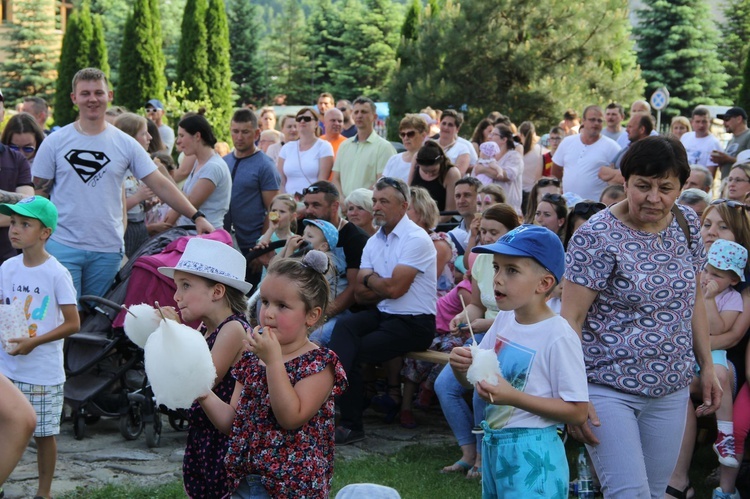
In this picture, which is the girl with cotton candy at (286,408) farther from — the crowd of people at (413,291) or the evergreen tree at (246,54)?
the evergreen tree at (246,54)

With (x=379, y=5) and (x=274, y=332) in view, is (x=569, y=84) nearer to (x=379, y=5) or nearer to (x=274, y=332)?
(x=274, y=332)

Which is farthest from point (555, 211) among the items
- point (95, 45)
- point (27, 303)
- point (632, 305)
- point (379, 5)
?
point (379, 5)

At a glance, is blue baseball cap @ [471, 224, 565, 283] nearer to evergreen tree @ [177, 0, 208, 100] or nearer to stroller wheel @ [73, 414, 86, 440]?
stroller wheel @ [73, 414, 86, 440]

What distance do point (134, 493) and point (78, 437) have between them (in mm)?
1545

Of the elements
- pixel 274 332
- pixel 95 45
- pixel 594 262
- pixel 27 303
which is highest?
pixel 95 45

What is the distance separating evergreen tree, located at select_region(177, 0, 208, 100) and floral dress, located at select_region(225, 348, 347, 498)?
29.6 m

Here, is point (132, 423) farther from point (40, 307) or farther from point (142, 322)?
point (142, 322)

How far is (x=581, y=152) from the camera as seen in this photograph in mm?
11531

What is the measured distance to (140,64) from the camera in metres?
30.2

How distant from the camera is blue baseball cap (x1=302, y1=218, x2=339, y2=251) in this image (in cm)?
751

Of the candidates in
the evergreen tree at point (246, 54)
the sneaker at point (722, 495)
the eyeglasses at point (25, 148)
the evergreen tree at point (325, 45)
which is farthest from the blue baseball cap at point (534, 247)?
the evergreen tree at point (246, 54)

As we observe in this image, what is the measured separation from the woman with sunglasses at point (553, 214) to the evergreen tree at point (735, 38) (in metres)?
41.6

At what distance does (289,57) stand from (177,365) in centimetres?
6097

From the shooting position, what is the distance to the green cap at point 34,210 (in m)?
5.65
